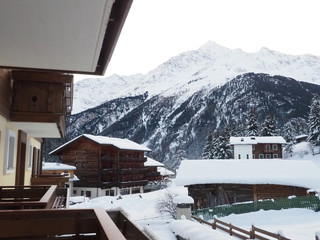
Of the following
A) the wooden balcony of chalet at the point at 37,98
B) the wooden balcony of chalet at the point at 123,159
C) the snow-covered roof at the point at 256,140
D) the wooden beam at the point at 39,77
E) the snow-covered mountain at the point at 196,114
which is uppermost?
the snow-covered mountain at the point at 196,114

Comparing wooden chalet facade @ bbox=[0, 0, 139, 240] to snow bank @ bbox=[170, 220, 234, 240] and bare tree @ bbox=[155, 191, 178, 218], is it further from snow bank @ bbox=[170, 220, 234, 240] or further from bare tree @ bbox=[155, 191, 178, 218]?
bare tree @ bbox=[155, 191, 178, 218]

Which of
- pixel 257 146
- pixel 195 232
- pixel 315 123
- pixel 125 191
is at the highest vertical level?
pixel 315 123

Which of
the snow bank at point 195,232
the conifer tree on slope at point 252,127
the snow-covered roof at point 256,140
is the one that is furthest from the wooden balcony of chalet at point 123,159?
the snow bank at point 195,232

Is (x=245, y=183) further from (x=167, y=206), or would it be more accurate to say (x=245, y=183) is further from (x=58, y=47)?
(x=58, y=47)

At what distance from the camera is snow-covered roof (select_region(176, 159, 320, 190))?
28.5 meters

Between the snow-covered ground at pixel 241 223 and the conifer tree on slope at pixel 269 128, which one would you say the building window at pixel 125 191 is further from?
the conifer tree on slope at pixel 269 128

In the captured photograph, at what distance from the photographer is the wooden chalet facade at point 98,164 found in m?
→ 43.7

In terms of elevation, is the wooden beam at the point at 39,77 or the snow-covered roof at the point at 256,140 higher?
the snow-covered roof at the point at 256,140

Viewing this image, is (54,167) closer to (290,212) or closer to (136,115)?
(290,212)

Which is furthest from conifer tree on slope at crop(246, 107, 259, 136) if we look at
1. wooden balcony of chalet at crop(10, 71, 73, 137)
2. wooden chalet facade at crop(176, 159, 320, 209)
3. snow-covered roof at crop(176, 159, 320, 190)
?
wooden balcony of chalet at crop(10, 71, 73, 137)

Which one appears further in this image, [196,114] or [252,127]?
[196,114]

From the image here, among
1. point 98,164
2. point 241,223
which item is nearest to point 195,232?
point 241,223

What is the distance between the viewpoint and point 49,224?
3.53 m

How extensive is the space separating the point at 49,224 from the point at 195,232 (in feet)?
35.3
